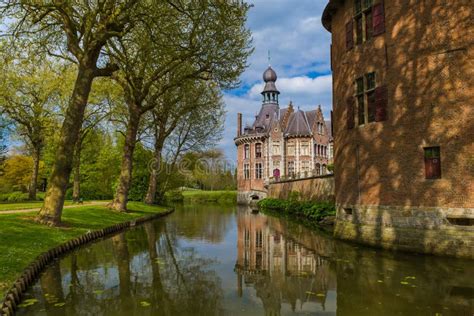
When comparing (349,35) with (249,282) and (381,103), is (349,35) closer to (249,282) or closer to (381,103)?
(381,103)

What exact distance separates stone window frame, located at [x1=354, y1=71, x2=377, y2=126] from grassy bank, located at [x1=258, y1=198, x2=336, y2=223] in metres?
10.2

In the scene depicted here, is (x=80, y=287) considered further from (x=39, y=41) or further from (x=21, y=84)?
(x=21, y=84)

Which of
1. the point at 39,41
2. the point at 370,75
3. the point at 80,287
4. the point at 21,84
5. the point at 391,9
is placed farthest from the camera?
the point at 21,84

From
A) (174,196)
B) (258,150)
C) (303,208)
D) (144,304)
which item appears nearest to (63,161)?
(144,304)

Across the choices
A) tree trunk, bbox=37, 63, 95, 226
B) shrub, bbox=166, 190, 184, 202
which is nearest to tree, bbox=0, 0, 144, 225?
tree trunk, bbox=37, 63, 95, 226

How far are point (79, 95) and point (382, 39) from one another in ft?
43.1

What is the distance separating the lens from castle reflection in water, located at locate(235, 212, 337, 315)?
8.10 m

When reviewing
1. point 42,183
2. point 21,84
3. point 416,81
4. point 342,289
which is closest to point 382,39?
point 416,81

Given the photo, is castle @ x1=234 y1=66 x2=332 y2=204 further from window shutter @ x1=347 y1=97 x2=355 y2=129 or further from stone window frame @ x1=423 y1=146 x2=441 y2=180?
stone window frame @ x1=423 y1=146 x2=441 y2=180

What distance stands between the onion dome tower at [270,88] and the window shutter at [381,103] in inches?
1790

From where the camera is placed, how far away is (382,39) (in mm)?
15117

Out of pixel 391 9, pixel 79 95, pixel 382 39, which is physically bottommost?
pixel 79 95

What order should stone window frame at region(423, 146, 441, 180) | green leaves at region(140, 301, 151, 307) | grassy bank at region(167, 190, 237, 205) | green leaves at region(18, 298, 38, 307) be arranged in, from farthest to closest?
grassy bank at region(167, 190, 237, 205) → stone window frame at region(423, 146, 441, 180) → green leaves at region(140, 301, 151, 307) → green leaves at region(18, 298, 38, 307)

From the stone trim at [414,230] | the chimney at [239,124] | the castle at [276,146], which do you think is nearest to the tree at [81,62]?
the stone trim at [414,230]
